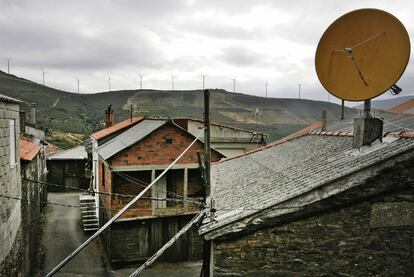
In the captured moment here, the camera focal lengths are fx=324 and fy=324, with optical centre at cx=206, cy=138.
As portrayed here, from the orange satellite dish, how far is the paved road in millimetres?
12186

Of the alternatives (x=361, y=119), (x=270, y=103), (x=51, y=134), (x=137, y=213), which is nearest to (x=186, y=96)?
(x=270, y=103)

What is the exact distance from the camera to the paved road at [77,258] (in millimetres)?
15367

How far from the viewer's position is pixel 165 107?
3332 inches

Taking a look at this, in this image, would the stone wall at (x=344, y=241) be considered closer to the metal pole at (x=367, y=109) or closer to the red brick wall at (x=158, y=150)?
the metal pole at (x=367, y=109)

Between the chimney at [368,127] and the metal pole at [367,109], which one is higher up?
the metal pole at [367,109]

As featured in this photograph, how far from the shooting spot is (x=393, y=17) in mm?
5859

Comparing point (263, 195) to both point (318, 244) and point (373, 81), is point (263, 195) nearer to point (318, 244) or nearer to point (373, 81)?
point (318, 244)

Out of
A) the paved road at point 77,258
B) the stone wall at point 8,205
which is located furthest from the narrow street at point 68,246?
the stone wall at point 8,205

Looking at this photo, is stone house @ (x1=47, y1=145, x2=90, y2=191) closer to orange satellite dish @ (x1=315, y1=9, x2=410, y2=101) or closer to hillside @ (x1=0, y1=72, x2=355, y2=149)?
orange satellite dish @ (x1=315, y1=9, x2=410, y2=101)

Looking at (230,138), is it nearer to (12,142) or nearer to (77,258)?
(77,258)

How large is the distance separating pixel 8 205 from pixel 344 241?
847 centimetres

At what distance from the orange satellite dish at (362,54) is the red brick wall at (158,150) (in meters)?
10.9

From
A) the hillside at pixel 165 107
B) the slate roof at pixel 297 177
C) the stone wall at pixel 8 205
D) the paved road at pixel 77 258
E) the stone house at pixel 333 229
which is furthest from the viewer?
→ the hillside at pixel 165 107

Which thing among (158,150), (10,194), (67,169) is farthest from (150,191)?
(67,169)
